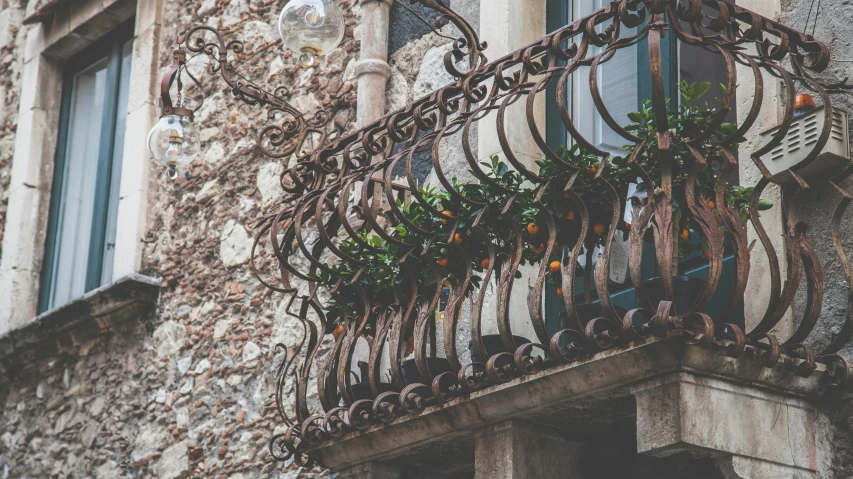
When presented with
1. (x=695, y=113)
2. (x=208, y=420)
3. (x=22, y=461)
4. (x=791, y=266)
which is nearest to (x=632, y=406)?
(x=791, y=266)

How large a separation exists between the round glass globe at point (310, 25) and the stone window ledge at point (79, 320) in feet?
7.93

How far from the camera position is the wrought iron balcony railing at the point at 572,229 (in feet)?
13.1

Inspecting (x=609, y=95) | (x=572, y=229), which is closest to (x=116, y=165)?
(x=609, y=95)

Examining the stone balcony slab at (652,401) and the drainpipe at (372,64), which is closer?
the stone balcony slab at (652,401)

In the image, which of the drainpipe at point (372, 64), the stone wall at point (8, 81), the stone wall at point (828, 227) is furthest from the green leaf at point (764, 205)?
the stone wall at point (8, 81)

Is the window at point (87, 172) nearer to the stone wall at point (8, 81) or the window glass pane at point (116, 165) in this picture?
the window glass pane at point (116, 165)

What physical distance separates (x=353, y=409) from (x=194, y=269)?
2557 mm

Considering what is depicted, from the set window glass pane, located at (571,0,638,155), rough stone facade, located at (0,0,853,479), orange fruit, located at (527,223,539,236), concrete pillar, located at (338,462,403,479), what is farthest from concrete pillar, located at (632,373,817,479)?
rough stone facade, located at (0,0,853,479)

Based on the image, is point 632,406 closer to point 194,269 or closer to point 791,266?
point 791,266

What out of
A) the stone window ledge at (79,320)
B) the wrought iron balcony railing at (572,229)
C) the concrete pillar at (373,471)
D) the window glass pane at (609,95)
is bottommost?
the concrete pillar at (373,471)

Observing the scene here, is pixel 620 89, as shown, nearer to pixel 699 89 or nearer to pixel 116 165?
pixel 699 89

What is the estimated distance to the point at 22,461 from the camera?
8.03 m

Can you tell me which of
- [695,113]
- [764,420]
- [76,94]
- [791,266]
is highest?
[76,94]

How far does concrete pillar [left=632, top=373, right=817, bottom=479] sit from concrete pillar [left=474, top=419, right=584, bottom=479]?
24.5 inches
